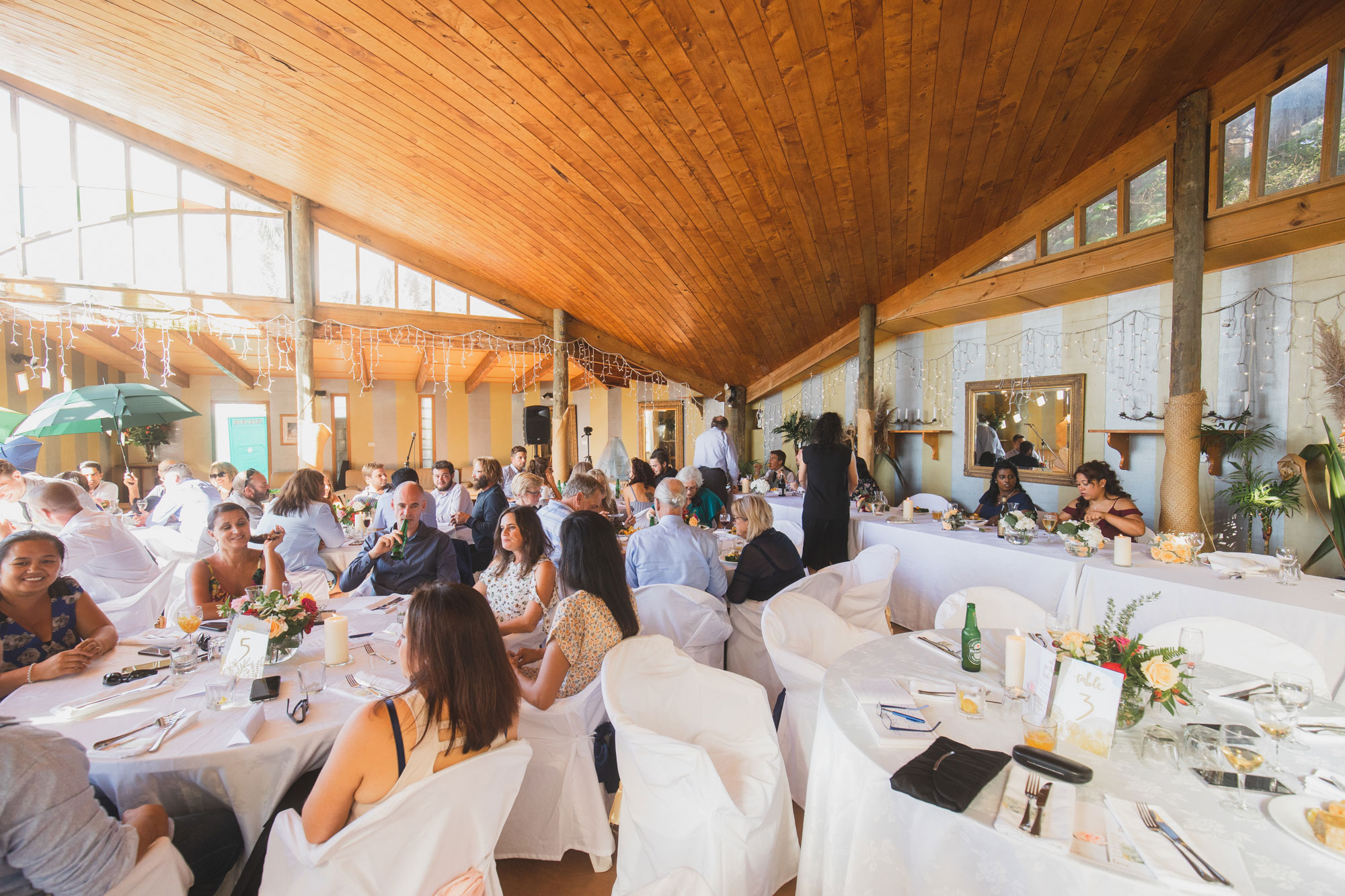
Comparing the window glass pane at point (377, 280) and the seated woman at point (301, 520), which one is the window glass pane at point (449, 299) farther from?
the seated woman at point (301, 520)

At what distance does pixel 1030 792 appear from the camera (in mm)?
1381

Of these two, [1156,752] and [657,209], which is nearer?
A: [1156,752]

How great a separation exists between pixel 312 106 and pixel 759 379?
22.7 ft

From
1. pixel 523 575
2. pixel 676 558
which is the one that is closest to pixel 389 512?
pixel 523 575

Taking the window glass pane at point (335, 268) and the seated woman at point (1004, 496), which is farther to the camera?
the window glass pane at point (335, 268)

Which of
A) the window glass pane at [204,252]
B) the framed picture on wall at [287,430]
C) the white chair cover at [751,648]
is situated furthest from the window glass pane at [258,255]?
the white chair cover at [751,648]

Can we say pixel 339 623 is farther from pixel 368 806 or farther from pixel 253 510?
pixel 253 510

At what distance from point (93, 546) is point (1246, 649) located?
591 centimetres

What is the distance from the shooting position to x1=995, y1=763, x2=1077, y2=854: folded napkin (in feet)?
3.99

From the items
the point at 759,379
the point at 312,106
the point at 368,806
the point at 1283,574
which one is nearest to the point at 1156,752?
the point at 368,806

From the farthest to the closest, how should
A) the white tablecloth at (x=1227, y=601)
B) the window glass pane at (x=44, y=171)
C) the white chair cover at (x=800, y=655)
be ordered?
the window glass pane at (x=44, y=171) → the white tablecloth at (x=1227, y=601) → the white chair cover at (x=800, y=655)

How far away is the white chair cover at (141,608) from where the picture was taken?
3.31m

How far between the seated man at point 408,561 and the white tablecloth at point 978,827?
2.43 m

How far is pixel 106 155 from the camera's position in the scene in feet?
26.8
